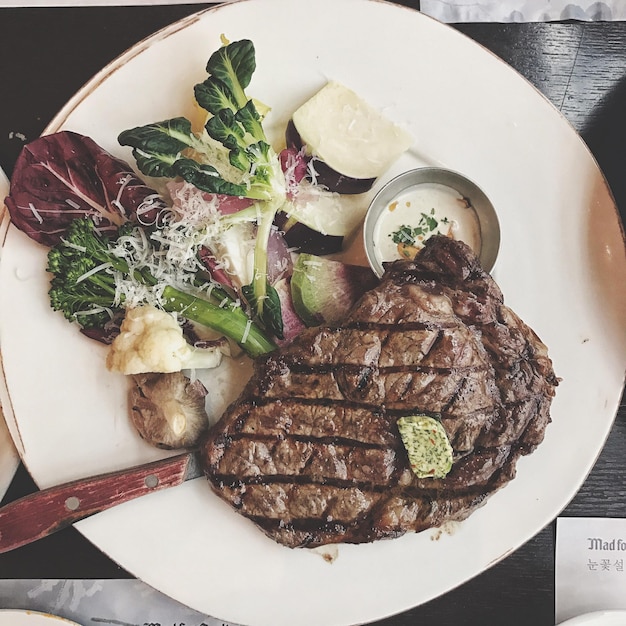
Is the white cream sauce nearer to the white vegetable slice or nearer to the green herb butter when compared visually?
the white vegetable slice

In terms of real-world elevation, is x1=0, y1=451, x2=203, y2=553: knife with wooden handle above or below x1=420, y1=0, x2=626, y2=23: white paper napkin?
below

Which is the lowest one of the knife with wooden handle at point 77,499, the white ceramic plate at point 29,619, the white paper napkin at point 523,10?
the white ceramic plate at point 29,619

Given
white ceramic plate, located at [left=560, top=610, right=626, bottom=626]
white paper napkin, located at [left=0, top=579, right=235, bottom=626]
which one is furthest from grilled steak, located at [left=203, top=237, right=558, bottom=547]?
white ceramic plate, located at [left=560, top=610, right=626, bottom=626]

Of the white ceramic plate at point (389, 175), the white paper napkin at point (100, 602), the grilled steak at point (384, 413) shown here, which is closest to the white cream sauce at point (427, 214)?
the white ceramic plate at point (389, 175)

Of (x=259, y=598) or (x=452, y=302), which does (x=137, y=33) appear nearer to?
(x=452, y=302)

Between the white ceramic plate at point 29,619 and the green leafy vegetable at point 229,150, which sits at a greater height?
the green leafy vegetable at point 229,150

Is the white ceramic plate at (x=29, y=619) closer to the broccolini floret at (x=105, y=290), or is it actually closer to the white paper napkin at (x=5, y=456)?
the white paper napkin at (x=5, y=456)
